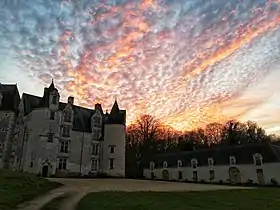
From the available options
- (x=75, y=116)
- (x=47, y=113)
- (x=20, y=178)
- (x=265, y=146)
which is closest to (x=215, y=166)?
(x=265, y=146)

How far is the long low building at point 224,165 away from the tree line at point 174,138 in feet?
20.8

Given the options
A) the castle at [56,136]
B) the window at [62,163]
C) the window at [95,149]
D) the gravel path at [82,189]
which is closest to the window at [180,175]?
the castle at [56,136]

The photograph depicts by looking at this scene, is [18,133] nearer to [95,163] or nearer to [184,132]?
[95,163]

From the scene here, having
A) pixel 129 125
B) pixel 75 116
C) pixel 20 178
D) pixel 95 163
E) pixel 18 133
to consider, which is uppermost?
pixel 129 125

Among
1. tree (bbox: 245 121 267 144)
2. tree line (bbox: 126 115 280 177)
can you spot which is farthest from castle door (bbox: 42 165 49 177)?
tree (bbox: 245 121 267 144)

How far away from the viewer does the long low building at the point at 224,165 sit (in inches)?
1869

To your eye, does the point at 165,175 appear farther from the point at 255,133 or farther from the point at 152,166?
the point at 255,133

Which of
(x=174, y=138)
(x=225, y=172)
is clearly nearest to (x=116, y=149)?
(x=225, y=172)

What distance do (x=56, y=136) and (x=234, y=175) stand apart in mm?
31956

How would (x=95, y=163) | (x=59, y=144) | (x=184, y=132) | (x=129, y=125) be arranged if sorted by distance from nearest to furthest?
(x=59, y=144)
(x=95, y=163)
(x=129, y=125)
(x=184, y=132)

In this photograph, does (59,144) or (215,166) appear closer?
(59,144)

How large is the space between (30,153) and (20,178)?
21.9 m

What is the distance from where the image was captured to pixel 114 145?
170 ft

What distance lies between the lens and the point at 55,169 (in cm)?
4488
